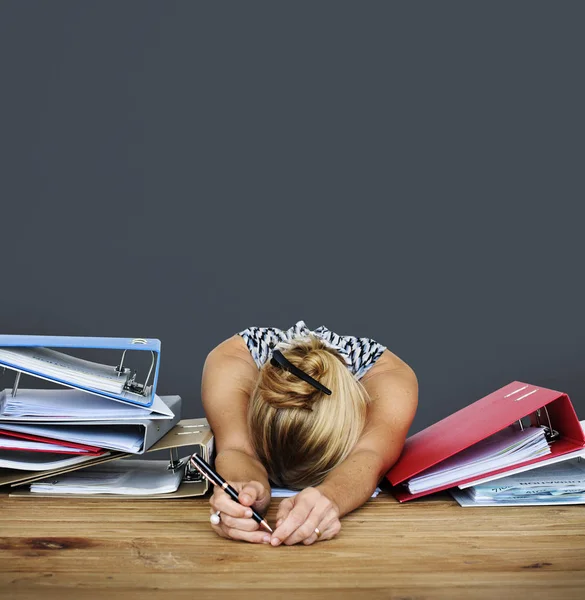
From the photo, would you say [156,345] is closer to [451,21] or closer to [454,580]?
[454,580]

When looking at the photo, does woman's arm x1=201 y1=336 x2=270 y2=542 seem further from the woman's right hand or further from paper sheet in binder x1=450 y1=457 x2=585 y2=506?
paper sheet in binder x1=450 y1=457 x2=585 y2=506

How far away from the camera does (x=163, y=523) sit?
4.73ft

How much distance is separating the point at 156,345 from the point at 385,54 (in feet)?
9.05

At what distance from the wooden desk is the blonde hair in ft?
0.54

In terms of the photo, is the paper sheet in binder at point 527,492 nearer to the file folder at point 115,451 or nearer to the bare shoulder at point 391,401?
the bare shoulder at point 391,401

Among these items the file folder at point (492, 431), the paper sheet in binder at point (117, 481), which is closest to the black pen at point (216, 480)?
the paper sheet in binder at point (117, 481)

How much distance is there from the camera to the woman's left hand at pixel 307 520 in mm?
1301

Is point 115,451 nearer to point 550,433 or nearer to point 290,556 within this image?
point 290,556

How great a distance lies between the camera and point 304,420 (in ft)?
5.33

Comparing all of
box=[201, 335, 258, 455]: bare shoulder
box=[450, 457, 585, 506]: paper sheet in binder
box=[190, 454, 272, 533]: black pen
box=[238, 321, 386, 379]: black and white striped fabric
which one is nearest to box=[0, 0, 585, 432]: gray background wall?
box=[238, 321, 386, 379]: black and white striped fabric

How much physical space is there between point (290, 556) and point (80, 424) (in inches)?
23.7

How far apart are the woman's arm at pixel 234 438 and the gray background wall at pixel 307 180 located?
181cm

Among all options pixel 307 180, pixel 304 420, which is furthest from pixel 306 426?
pixel 307 180

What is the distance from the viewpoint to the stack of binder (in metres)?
1.57
